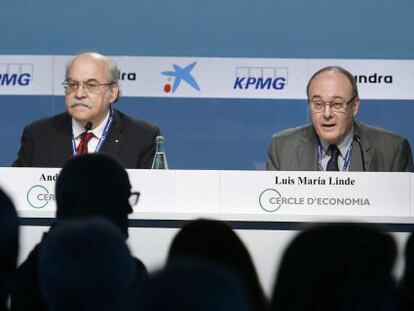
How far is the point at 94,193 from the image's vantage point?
4527 millimetres

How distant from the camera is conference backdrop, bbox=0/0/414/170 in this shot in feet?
17.1

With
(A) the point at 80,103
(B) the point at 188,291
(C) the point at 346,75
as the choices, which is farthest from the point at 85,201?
(B) the point at 188,291

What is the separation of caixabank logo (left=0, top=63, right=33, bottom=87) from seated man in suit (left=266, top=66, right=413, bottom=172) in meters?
1.20

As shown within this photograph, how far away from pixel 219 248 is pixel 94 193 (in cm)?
61

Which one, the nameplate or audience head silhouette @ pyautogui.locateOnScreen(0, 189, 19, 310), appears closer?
audience head silhouette @ pyautogui.locateOnScreen(0, 189, 19, 310)

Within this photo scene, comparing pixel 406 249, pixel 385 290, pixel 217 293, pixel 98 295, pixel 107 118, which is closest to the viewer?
pixel 217 293

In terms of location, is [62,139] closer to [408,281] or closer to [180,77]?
[180,77]

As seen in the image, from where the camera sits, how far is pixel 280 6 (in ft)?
17.1

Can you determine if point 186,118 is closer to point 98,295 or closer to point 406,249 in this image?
point 406,249

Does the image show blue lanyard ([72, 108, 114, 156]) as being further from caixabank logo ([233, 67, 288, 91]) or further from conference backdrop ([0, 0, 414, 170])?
caixabank logo ([233, 67, 288, 91])

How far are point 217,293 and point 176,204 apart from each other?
216cm

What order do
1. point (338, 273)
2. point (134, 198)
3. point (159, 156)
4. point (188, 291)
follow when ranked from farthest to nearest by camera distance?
point (159, 156), point (134, 198), point (338, 273), point (188, 291)

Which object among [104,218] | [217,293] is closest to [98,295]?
[217,293]

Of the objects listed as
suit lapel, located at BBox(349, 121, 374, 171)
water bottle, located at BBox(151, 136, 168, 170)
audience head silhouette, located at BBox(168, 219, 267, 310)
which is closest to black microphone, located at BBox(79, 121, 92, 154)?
water bottle, located at BBox(151, 136, 168, 170)
